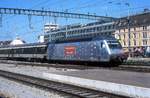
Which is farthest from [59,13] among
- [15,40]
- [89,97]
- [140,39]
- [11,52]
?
[15,40]

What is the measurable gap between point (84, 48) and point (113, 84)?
20334mm

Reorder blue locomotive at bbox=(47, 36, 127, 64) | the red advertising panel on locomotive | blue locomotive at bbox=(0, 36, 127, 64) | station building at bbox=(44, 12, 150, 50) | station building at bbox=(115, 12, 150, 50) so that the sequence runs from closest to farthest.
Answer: blue locomotive at bbox=(47, 36, 127, 64), blue locomotive at bbox=(0, 36, 127, 64), the red advertising panel on locomotive, station building at bbox=(44, 12, 150, 50), station building at bbox=(115, 12, 150, 50)

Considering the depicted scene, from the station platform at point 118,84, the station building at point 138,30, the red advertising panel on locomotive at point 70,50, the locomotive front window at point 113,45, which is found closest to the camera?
the station platform at point 118,84

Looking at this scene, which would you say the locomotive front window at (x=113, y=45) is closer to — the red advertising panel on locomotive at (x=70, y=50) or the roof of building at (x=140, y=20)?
the red advertising panel on locomotive at (x=70, y=50)

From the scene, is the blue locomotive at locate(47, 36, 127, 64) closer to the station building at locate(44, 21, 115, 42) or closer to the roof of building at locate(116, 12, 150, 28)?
the station building at locate(44, 21, 115, 42)

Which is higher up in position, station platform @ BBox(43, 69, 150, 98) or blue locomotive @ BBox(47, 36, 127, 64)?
blue locomotive @ BBox(47, 36, 127, 64)

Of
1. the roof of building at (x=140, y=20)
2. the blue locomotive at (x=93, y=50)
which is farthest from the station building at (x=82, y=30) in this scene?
the blue locomotive at (x=93, y=50)

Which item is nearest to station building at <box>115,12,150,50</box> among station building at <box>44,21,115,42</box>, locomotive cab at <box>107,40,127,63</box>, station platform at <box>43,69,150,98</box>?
station building at <box>44,21,115,42</box>

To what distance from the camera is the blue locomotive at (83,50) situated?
31922 millimetres

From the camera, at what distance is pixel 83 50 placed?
35.9 metres

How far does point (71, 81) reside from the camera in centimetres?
2005

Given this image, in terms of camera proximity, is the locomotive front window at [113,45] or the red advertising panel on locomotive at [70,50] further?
the red advertising panel on locomotive at [70,50]

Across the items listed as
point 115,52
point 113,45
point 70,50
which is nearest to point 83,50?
point 70,50

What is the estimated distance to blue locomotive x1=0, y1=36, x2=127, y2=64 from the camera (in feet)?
105
